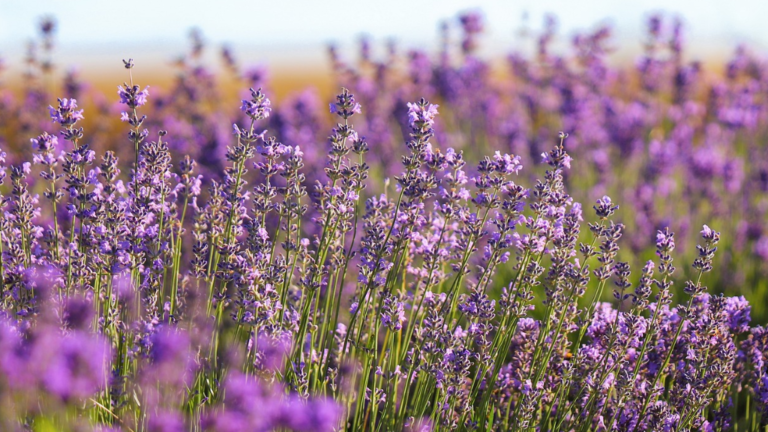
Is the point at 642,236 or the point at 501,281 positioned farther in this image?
the point at 642,236

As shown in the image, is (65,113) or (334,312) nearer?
(65,113)

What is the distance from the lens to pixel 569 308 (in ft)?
9.02

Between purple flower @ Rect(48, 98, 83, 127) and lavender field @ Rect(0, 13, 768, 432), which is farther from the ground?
purple flower @ Rect(48, 98, 83, 127)

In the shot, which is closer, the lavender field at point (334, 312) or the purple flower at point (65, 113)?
the lavender field at point (334, 312)

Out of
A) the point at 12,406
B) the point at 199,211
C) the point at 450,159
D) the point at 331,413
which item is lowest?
the point at 12,406

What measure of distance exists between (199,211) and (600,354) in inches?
66.9

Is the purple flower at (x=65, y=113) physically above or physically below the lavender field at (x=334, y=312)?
above

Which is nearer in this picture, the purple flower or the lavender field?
the lavender field

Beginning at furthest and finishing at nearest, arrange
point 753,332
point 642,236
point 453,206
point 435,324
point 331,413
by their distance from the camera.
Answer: point 642,236 < point 753,332 < point 453,206 < point 435,324 < point 331,413

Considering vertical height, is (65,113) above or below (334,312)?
above

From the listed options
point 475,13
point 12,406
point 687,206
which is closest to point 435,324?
point 12,406

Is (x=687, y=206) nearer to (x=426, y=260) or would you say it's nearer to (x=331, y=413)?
(x=426, y=260)

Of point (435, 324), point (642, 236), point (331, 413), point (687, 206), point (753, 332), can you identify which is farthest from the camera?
point (687, 206)

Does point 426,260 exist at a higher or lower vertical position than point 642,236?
lower
